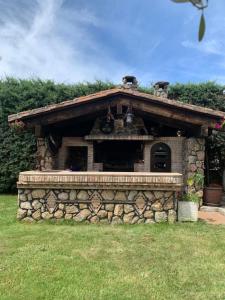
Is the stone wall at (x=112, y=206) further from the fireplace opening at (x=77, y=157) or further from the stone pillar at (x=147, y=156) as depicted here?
the fireplace opening at (x=77, y=157)

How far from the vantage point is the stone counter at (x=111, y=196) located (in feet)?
29.3

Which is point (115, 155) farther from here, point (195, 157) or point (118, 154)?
point (195, 157)

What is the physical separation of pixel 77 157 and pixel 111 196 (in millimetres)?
4336

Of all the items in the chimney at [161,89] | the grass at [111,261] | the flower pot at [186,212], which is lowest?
the grass at [111,261]

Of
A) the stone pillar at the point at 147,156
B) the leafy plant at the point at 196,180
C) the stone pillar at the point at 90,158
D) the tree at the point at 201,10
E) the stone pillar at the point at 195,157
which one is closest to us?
the tree at the point at 201,10

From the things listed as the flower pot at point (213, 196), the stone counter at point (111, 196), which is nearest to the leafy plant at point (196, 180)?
the flower pot at point (213, 196)

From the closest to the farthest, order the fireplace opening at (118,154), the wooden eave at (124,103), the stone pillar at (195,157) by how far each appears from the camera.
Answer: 1. the wooden eave at (124,103)
2. the stone pillar at (195,157)
3. the fireplace opening at (118,154)

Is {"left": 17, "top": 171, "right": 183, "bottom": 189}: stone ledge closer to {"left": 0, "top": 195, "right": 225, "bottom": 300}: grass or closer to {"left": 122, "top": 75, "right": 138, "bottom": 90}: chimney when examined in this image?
{"left": 0, "top": 195, "right": 225, "bottom": 300}: grass

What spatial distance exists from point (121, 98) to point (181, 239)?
5237 millimetres

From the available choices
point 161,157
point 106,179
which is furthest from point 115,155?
point 106,179

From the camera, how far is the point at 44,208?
9094 millimetres

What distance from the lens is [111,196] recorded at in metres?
8.98

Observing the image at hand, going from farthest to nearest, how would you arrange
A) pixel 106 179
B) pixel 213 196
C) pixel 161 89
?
pixel 161 89
pixel 213 196
pixel 106 179

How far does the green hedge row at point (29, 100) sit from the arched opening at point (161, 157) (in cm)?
295
